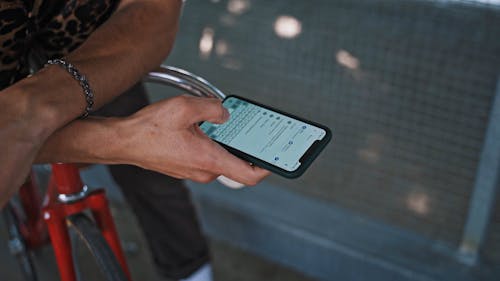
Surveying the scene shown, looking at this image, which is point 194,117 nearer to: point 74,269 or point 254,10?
point 74,269

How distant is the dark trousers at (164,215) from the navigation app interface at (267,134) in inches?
23.8

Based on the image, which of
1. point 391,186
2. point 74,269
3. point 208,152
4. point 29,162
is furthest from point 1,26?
point 391,186

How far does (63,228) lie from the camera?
4.16 feet

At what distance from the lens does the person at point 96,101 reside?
81cm

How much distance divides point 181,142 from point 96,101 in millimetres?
168

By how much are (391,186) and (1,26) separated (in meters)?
1.37

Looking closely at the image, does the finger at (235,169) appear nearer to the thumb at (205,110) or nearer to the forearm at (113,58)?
the thumb at (205,110)

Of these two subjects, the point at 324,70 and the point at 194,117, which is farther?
the point at 324,70

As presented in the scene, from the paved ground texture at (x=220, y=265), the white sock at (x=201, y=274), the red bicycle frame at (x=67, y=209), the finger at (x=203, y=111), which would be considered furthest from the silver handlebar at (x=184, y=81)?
the paved ground texture at (x=220, y=265)

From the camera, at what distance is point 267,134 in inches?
38.5

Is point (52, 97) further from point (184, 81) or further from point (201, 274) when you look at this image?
point (201, 274)

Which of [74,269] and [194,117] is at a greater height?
[194,117]

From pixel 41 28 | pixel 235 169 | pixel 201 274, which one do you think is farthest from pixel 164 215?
pixel 235 169

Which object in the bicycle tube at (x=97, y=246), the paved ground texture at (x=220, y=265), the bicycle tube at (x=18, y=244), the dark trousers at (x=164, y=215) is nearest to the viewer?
the bicycle tube at (x=97, y=246)
